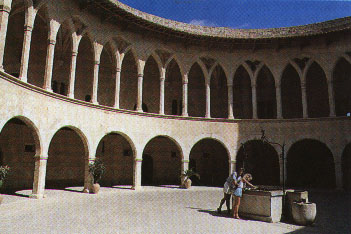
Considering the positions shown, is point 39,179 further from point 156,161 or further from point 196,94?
point 196,94

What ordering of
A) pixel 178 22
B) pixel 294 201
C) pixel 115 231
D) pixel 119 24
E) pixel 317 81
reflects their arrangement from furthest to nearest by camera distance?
1. pixel 317 81
2. pixel 178 22
3. pixel 119 24
4. pixel 294 201
5. pixel 115 231

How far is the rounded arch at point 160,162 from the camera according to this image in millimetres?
23766

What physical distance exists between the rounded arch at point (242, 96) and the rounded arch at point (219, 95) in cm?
86

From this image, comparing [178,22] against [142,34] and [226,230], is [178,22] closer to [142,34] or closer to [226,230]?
[142,34]

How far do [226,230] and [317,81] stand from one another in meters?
19.9

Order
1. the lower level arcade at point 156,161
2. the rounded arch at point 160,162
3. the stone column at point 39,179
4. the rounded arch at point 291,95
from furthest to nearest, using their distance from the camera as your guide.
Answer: the rounded arch at point 291,95
the rounded arch at point 160,162
the lower level arcade at point 156,161
the stone column at point 39,179

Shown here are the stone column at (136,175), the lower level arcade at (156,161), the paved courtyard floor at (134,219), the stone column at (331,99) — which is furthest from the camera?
the stone column at (331,99)

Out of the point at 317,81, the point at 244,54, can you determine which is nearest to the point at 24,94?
the point at 244,54

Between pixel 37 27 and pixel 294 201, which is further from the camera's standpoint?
pixel 37 27

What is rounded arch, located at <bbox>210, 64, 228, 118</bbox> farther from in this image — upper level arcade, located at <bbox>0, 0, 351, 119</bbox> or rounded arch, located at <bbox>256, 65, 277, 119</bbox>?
rounded arch, located at <bbox>256, 65, 277, 119</bbox>

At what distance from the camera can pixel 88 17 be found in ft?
56.7

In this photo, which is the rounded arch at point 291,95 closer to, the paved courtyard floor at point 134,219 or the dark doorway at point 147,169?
the dark doorway at point 147,169

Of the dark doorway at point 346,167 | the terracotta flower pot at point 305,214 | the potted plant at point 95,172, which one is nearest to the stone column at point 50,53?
the potted plant at point 95,172

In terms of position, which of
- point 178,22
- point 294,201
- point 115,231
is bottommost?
point 115,231
